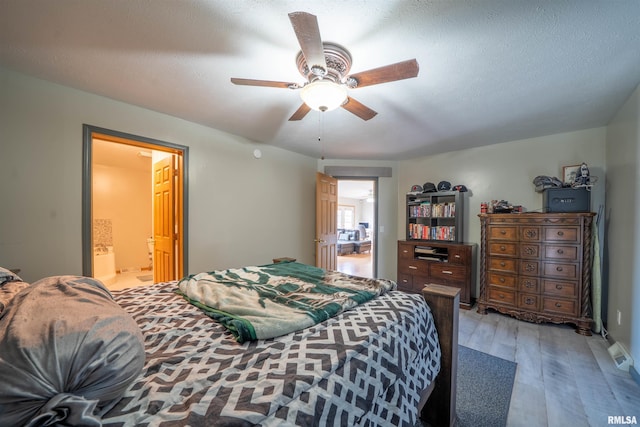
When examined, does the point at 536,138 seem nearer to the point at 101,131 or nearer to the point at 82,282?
the point at 82,282

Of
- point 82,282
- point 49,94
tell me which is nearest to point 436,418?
point 82,282

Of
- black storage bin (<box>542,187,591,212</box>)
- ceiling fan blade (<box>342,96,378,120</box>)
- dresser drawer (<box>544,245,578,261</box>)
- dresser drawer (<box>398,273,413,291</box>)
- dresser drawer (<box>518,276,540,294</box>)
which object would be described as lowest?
dresser drawer (<box>398,273,413,291</box>)

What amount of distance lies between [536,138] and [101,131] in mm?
4903

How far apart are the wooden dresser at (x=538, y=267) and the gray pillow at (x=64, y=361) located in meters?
3.58

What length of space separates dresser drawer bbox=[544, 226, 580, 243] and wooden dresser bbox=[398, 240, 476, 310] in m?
0.79

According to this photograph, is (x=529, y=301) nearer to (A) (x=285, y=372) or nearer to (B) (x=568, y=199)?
(B) (x=568, y=199)

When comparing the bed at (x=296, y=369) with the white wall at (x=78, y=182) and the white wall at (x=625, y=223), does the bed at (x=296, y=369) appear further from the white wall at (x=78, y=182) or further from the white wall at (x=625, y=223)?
the white wall at (x=625, y=223)

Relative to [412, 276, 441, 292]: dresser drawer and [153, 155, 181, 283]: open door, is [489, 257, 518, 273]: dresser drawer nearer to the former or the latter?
[412, 276, 441, 292]: dresser drawer

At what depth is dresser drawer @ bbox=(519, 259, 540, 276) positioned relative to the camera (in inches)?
110

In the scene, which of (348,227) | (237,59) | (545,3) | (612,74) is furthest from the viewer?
(348,227)

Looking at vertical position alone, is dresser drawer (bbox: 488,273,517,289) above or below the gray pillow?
below

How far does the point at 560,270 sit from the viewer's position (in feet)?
8.81

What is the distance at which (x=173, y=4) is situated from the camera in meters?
1.27

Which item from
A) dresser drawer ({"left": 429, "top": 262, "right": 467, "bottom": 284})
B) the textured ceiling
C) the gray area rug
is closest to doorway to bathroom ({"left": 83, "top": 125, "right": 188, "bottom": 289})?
the textured ceiling
